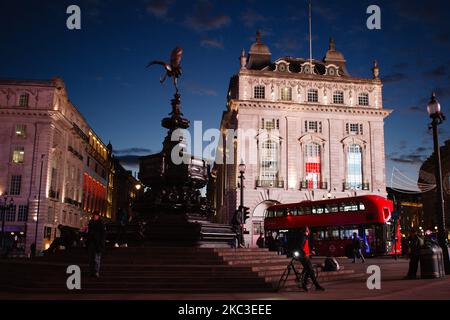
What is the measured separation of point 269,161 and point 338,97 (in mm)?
11597

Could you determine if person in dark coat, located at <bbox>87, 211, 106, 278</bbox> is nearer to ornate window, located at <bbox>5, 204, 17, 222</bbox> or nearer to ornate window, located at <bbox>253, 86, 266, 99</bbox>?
ornate window, located at <bbox>5, 204, 17, 222</bbox>

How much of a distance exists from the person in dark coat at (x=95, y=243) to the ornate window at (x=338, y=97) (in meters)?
44.4

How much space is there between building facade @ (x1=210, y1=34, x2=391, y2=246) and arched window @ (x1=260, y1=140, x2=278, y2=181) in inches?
4.4

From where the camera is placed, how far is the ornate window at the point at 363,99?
52438mm

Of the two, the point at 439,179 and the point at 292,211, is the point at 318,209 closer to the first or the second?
Answer: the point at 292,211

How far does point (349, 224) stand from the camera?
2848cm

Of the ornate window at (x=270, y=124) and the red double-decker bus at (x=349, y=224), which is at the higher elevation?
the ornate window at (x=270, y=124)

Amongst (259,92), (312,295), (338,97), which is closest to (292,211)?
(259,92)

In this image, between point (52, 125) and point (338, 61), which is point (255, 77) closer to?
point (338, 61)

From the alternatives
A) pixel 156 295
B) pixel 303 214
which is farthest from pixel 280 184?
pixel 156 295

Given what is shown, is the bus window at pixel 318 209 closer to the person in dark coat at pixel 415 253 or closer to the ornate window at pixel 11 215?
the person in dark coat at pixel 415 253

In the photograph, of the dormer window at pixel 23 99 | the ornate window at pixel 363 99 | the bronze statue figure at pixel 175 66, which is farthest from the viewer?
the ornate window at pixel 363 99

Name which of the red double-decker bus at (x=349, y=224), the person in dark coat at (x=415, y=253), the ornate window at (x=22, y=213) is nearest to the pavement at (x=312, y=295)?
the person in dark coat at (x=415, y=253)

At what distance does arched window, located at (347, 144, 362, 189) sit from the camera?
50.8 m
